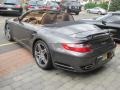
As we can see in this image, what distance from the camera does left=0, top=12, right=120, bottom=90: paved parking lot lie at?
157 inches

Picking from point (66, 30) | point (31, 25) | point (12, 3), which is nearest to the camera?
point (66, 30)

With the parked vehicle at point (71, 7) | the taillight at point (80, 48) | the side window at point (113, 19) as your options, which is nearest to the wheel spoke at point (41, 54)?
the taillight at point (80, 48)

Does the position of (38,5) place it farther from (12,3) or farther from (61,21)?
(61,21)

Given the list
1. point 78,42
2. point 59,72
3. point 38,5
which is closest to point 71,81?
point 59,72

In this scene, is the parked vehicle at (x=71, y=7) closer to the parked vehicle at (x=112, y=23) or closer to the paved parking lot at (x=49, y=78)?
the parked vehicle at (x=112, y=23)

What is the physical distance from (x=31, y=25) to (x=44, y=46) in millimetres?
1034

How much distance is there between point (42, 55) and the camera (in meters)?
4.79

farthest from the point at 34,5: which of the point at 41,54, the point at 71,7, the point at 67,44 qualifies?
the point at 67,44

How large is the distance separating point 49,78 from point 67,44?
2.82 feet

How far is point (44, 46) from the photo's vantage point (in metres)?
4.63

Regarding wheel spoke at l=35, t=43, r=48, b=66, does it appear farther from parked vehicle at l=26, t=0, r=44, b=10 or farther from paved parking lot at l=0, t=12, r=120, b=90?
parked vehicle at l=26, t=0, r=44, b=10

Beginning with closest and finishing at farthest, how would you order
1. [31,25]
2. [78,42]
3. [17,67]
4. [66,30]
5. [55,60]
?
[78,42] < [55,60] < [66,30] < [17,67] < [31,25]

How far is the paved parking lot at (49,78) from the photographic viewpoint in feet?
13.1

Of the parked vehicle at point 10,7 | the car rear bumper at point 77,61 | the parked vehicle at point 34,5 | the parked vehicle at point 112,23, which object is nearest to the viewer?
the car rear bumper at point 77,61
